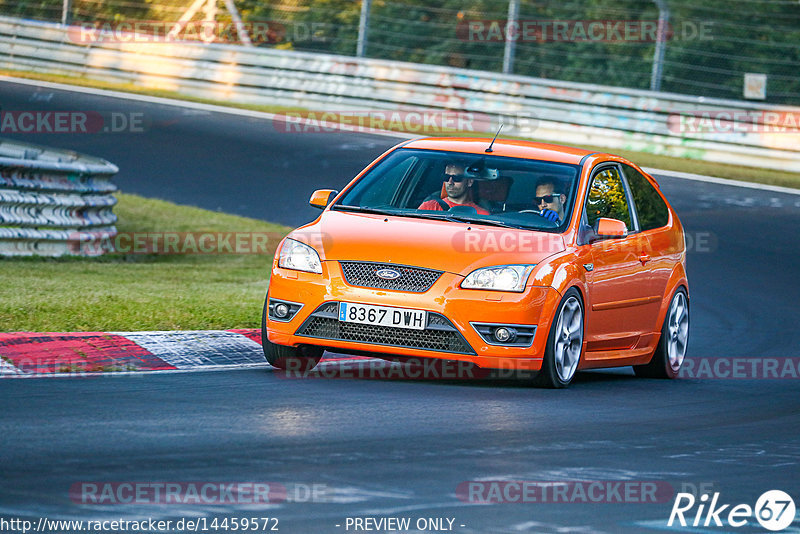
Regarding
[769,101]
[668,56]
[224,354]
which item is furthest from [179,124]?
[224,354]

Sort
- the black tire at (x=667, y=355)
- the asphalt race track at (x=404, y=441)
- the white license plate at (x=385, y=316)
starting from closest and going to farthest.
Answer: the asphalt race track at (x=404, y=441), the white license plate at (x=385, y=316), the black tire at (x=667, y=355)

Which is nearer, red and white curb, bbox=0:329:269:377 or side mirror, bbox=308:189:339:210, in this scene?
red and white curb, bbox=0:329:269:377

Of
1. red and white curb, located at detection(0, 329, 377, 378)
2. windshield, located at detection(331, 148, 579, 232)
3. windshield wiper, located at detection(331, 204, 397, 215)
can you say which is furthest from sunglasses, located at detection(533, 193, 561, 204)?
red and white curb, located at detection(0, 329, 377, 378)

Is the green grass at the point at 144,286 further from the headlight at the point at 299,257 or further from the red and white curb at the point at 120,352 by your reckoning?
the headlight at the point at 299,257

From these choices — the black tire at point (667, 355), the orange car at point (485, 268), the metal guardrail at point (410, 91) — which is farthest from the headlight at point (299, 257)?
the metal guardrail at point (410, 91)

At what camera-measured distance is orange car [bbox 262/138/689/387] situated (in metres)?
8.83

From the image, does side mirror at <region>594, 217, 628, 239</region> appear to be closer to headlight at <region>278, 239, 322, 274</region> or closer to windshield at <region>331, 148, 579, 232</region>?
windshield at <region>331, 148, 579, 232</region>

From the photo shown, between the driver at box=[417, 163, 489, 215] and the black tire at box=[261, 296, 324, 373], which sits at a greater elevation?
the driver at box=[417, 163, 489, 215]

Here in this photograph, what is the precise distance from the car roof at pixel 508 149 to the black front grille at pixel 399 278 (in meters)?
1.64

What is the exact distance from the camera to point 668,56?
928 inches

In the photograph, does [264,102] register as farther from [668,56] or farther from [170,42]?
[668,56]

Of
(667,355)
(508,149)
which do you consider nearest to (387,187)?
(508,149)

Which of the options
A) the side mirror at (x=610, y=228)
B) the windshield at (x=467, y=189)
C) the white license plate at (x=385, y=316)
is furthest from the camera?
the windshield at (x=467, y=189)

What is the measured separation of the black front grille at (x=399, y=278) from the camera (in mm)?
8812
